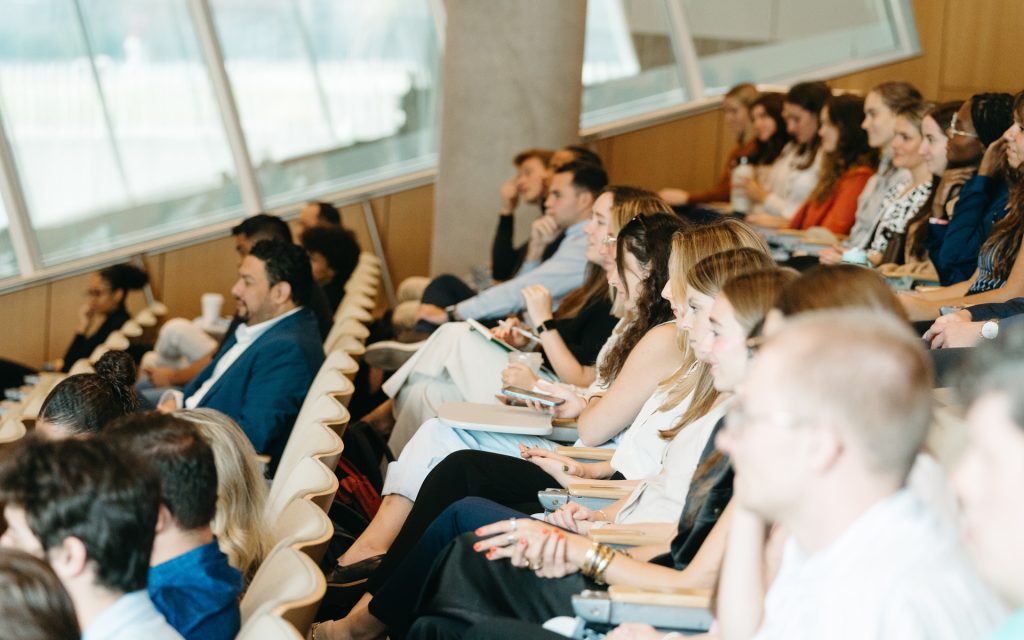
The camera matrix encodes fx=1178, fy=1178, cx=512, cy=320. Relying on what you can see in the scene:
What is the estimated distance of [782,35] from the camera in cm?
886

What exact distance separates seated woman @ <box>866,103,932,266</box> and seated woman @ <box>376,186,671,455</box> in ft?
3.98

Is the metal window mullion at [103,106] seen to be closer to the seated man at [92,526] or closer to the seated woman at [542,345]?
the seated woman at [542,345]

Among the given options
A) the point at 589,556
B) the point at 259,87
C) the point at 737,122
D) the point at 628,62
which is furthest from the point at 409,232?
the point at 589,556

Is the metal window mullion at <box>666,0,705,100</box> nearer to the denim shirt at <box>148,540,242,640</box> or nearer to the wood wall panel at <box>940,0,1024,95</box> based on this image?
the wood wall panel at <box>940,0,1024,95</box>

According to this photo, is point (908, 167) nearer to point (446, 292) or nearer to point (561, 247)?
point (561, 247)

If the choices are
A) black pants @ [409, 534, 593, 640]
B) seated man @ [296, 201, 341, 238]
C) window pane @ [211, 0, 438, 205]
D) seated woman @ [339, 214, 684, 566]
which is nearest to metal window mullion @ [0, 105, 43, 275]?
window pane @ [211, 0, 438, 205]

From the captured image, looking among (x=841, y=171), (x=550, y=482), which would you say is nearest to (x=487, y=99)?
(x=841, y=171)

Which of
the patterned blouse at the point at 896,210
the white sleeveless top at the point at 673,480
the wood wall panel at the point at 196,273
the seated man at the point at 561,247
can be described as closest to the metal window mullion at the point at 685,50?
the wood wall panel at the point at 196,273

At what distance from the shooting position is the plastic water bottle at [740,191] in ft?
21.8

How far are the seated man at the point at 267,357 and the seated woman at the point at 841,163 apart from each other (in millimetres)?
2596

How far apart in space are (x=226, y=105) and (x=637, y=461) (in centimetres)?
601

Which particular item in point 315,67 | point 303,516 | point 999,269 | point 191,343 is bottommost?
point 191,343

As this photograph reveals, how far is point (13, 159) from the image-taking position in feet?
25.6

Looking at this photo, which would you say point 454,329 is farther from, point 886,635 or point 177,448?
point 886,635
